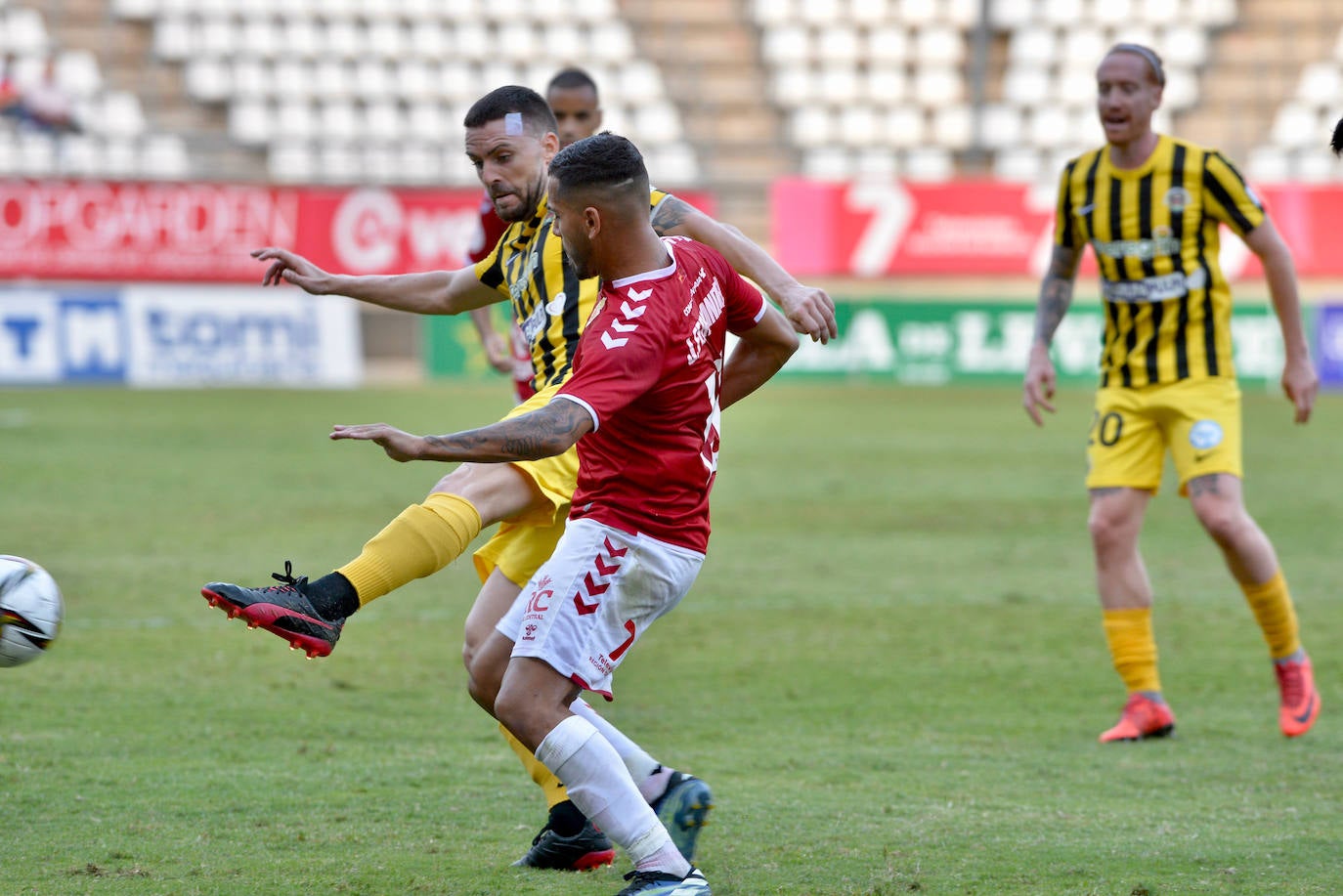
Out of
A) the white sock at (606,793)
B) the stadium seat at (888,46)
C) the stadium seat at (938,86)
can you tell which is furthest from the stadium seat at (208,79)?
the white sock at (606,793)

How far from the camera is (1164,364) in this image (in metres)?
5.70

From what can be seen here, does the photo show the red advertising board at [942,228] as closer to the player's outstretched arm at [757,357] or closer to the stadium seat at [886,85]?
the stadium seat at [886,85]

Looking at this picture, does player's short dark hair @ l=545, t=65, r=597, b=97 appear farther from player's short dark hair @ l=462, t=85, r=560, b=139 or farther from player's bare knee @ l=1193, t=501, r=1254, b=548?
player's bare knee @ l=1193, t=501, r=1254, b=548

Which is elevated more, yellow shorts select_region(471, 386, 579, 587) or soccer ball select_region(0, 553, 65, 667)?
yellow shorts select_region(471, 386, 579, 587)

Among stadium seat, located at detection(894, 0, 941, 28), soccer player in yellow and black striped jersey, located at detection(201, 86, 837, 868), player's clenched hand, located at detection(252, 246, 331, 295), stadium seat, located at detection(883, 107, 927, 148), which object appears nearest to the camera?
soccer player in yellow and black striped jersey, located at detection(201, 86, 837, 868)

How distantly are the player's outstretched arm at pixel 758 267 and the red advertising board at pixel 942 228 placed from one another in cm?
2040

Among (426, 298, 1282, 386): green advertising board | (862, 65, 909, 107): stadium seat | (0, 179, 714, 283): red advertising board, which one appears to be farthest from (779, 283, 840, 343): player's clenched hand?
(862, 65, 909, 107): stadium seat

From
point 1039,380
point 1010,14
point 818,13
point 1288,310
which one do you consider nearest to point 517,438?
point 1039,380

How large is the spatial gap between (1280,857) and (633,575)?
1799mm

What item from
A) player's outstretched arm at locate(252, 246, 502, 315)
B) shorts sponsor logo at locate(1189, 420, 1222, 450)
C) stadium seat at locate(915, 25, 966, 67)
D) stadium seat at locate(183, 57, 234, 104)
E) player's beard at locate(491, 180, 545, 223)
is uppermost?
stadium seat at locate(915, 25, 966, 67)

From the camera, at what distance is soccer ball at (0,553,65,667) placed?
4062mm

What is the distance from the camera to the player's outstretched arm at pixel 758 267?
3.87m

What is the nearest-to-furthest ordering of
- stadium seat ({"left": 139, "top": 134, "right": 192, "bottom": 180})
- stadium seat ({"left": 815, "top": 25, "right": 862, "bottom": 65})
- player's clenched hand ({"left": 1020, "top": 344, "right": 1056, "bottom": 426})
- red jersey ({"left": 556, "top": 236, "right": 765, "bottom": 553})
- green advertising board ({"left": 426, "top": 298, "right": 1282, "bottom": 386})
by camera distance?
red jersey ({"left": 556, "top": 236, "right": 765, "bottom": 553}), player's clenched hand ({"left": 1020, "top": 344, "right": 1056, "bottom": 426}), green advertising board ({"left": 426, "top": 298, "right": 1282, "bottom": 386}), stadium seat ({"left": 139, "top": 134, "right": 192, "bottom": 180}), stadium seat ({"left": 815, "top": 25, "right": 862, "bottom": 65})

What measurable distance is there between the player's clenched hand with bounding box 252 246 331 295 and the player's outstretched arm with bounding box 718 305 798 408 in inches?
47.9
